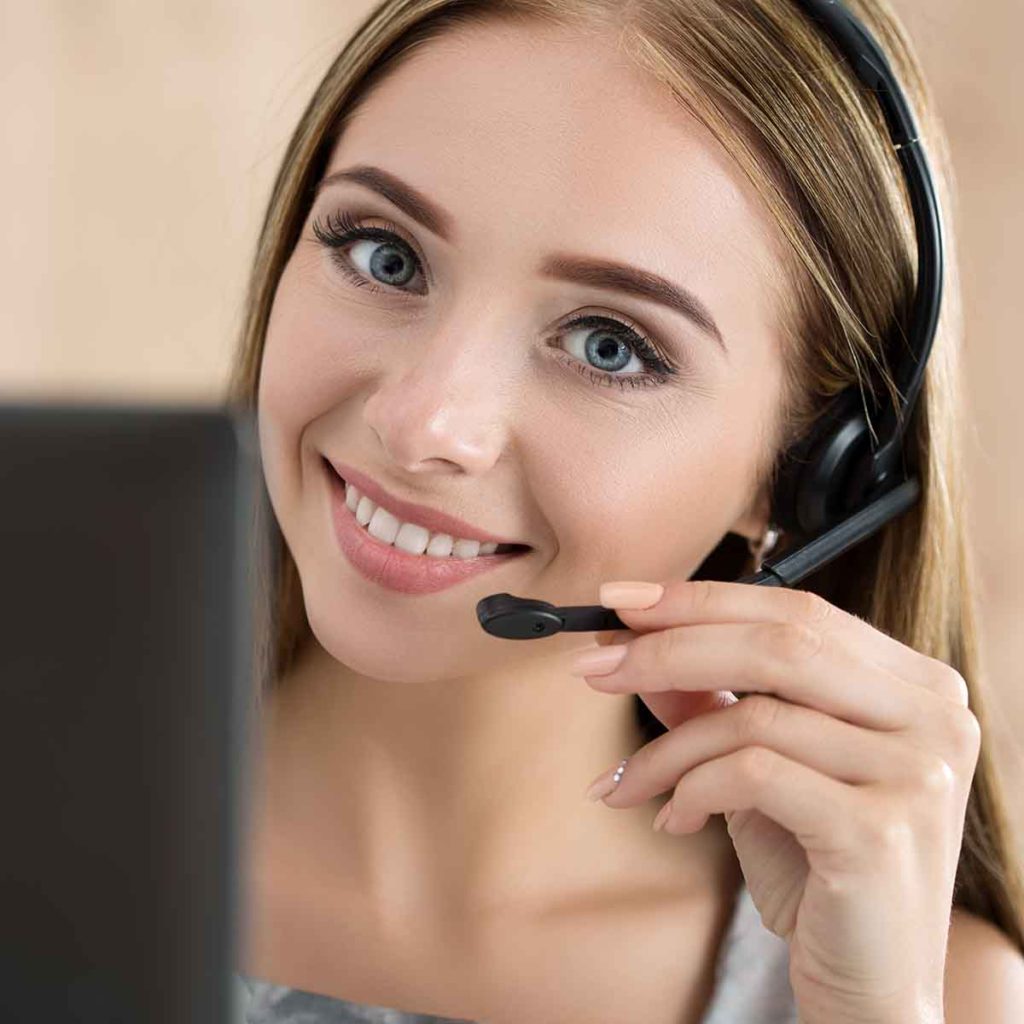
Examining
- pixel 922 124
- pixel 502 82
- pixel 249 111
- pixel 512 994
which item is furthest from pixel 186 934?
pixel 249 111

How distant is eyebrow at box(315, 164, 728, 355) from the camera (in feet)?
3.14

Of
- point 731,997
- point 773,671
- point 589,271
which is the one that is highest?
point 589,271

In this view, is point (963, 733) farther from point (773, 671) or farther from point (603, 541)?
point (603, 541)

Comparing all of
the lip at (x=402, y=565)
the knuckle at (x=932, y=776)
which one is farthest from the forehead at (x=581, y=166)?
the knuckle at (x=932, y=776)

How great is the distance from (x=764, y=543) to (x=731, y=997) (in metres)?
0.38

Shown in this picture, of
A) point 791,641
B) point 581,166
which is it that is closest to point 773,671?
point 791,641

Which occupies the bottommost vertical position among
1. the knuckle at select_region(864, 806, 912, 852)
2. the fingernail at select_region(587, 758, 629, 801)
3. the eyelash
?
the fingernail at select_region(587, 758, 629, 801)

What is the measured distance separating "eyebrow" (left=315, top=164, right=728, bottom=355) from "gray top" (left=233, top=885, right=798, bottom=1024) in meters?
0.51

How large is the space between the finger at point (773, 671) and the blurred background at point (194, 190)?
1002 mm

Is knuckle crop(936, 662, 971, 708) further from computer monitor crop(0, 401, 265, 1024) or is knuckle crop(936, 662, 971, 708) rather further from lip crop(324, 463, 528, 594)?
computer monitor crop(0, 401, 265, 1024)

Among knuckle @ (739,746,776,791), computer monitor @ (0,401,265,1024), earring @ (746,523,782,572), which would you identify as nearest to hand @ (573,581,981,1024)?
knuckle @ (739,746,776,791)

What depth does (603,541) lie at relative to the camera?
1022 mm

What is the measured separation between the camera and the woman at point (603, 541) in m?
0.92

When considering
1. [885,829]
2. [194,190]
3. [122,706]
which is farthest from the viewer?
[194,190]
